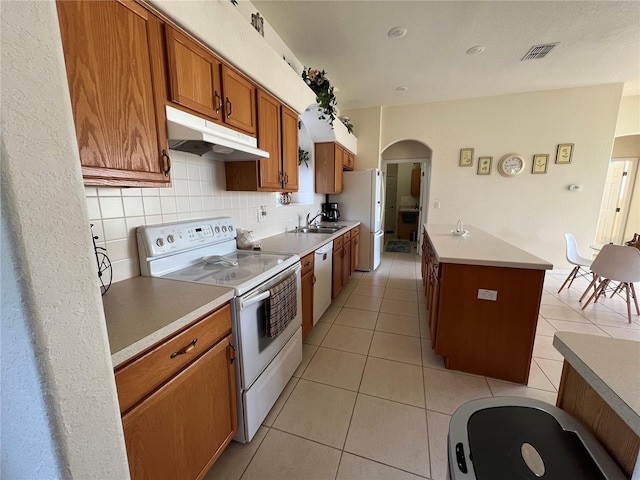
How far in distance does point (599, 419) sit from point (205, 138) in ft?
5.52

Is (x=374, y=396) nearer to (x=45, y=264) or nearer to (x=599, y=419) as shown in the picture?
(x=599, y=419)

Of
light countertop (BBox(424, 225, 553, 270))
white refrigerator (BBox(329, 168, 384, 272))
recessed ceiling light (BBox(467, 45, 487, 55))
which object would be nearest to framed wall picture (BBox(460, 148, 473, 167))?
white refrigerator (BBox(329, 168, 384, 272))

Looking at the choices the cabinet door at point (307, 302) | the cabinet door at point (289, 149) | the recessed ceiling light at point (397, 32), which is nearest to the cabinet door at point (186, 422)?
the cabinet door at point (307, 302)

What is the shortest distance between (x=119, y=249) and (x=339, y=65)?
10.5 feet

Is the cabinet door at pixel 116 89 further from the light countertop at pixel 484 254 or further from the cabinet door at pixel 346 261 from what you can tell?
the cabinet door at pixel 346 261

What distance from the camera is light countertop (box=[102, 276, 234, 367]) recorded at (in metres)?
0.80

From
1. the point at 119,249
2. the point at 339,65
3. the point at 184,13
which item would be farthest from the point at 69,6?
the point at 339,65

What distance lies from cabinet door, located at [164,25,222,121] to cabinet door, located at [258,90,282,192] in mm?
447

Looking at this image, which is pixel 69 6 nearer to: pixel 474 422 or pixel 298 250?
pixel 298 250

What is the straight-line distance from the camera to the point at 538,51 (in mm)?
2977

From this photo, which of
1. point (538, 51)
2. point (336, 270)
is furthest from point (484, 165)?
point (336, 270)

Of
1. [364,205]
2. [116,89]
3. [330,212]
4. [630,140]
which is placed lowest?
[330,212]

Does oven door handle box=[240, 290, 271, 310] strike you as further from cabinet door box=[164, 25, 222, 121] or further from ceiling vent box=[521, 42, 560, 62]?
ceiling vent box=[521, 42, 560, 62]

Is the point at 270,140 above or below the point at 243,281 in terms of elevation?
above
